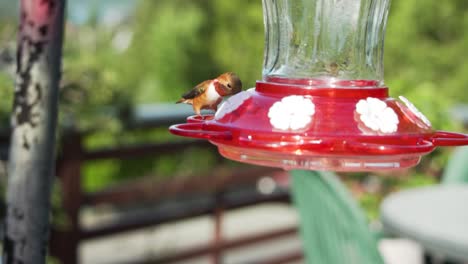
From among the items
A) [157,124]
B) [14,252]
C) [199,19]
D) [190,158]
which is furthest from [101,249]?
[199,19]

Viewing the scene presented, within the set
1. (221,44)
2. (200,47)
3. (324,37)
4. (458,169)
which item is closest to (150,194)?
(458,169)

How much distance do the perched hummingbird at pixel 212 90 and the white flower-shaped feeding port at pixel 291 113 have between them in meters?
0.07

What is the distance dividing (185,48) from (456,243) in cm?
779

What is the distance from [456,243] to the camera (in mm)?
2023

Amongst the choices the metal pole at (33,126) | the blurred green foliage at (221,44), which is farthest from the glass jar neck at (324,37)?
the blurred green foliage at (221,44)

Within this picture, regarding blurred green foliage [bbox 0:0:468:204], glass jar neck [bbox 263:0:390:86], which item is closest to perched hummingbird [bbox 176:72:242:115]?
glass jar neck [bbox 263:0:390:86]

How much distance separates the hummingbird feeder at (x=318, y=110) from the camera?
95cm

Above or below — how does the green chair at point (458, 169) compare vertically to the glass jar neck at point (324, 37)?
below

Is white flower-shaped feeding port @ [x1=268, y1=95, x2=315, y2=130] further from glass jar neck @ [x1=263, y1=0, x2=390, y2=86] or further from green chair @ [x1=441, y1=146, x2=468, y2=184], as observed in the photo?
green chair @ [x1=441, y1=146, x2=468, y2=184]

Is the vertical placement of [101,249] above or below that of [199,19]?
below

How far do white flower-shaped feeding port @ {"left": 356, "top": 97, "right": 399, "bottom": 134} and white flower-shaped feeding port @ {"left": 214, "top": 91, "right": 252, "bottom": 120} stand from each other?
0.51 feet

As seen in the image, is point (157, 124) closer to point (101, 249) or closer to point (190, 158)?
point (190, 158)

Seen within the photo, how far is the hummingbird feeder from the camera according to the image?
946 mm

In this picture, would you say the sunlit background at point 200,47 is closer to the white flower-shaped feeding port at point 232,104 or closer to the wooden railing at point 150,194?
the wooden railing at point 150,194
